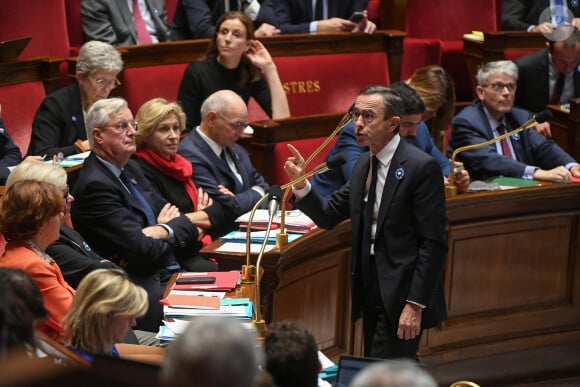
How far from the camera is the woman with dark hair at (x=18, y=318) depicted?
3.80 feet

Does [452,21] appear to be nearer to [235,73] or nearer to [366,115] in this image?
[235,73]

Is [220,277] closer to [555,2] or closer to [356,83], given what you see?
[356,83]

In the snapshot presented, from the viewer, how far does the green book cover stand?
12.4 ft

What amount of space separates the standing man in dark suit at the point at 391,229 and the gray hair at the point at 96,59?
1.22 metres

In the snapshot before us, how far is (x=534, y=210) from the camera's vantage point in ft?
12.2

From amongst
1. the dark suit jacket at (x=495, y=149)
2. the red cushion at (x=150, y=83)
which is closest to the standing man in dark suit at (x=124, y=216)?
the red cushion at (x=150, y=83)

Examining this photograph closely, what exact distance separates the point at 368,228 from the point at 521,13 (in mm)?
3178

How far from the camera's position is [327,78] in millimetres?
4898

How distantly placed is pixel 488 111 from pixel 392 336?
1.63 metres

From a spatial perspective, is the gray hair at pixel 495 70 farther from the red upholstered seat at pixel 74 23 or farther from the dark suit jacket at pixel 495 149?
the red upholstered seat at pixel 74 23

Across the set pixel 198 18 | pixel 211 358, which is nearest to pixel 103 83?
pixel 198 18

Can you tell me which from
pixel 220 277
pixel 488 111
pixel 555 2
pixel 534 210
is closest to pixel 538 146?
pixel 488 111

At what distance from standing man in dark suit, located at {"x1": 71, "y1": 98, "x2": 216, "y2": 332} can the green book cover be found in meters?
1.25

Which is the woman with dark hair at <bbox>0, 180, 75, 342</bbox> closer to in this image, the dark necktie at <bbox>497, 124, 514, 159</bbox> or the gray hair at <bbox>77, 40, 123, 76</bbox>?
the gray hair at <bbox>77, 40, 123, 76</bbox>
